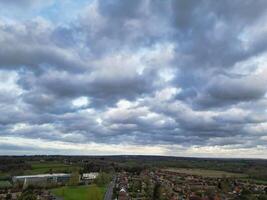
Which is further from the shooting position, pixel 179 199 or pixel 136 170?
pixel 136 170

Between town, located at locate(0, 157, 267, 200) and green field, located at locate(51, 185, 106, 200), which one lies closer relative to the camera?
town, located at locate(0, 157, 267, 200)

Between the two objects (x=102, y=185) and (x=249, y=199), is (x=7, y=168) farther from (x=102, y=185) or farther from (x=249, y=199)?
(x=249, y=199)

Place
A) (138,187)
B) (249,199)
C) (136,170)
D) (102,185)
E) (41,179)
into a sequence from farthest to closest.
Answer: (136,170)
(41,179)
(102,185)
(138,187)
(249,199)

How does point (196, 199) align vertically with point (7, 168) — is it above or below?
below

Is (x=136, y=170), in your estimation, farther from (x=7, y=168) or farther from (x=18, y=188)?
(x=18, y=188)

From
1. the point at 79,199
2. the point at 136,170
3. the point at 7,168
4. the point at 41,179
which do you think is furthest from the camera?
the point at 136,170

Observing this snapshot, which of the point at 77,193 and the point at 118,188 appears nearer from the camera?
the point at 77,193

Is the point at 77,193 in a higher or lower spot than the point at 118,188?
lower

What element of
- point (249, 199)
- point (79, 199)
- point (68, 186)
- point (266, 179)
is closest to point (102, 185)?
point (68, 186)

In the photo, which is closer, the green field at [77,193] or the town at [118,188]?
the town at [118,188]
